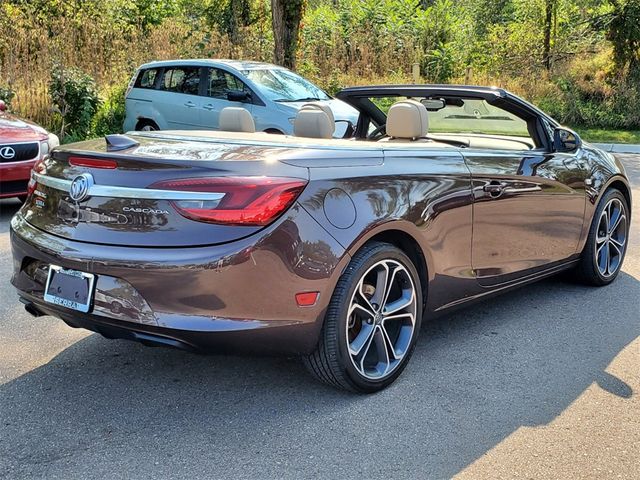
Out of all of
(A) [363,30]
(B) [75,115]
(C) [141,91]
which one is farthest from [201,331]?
(A) [363,30]

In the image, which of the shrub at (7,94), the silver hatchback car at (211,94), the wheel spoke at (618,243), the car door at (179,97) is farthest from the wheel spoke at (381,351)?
the shrub at (7,94)

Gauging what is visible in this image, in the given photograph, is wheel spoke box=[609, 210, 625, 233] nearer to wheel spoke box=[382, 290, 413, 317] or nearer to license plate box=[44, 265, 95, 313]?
wheel spoke box=[382, 290, 413, 317]

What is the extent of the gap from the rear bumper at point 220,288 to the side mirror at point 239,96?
25.4 feet

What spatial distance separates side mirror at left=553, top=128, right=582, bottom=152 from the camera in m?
4.79

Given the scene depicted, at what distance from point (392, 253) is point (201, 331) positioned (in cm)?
103

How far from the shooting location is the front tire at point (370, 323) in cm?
324

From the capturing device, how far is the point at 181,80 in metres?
11.7

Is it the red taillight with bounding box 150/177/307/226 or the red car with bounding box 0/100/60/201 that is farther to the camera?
the red car with bounding box 0/100/60/201

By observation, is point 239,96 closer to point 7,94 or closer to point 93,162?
point 7,94

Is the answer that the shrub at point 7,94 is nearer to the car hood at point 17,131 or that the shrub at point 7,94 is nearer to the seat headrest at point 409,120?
the car hood at point 17,131

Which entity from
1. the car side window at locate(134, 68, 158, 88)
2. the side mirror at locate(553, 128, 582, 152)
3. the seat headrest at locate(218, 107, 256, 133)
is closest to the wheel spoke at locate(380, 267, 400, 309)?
the seat headrest at locate(218, 107, 256, 133)

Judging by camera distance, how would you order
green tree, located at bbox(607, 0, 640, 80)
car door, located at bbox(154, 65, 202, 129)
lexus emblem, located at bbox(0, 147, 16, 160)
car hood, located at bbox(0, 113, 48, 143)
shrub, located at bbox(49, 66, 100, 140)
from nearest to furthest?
lexus emblem, located at bbox(0, 147, 16, 160)
car hood, located at bbox(0, 113, 48, 143)
car door, located at bbox(154, 65, 202, 129)
shrub, located at bbox(49, 66, 100, 140)
green tree, located at bbox(607, 0, 640, 80)

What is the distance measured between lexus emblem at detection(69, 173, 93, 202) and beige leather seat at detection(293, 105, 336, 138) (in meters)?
1.29

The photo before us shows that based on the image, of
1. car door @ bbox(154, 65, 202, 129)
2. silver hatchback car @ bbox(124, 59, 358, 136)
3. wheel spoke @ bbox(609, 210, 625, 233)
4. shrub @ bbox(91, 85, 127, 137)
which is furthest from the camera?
shrub @ bbox(91, 85, 127, 137)
